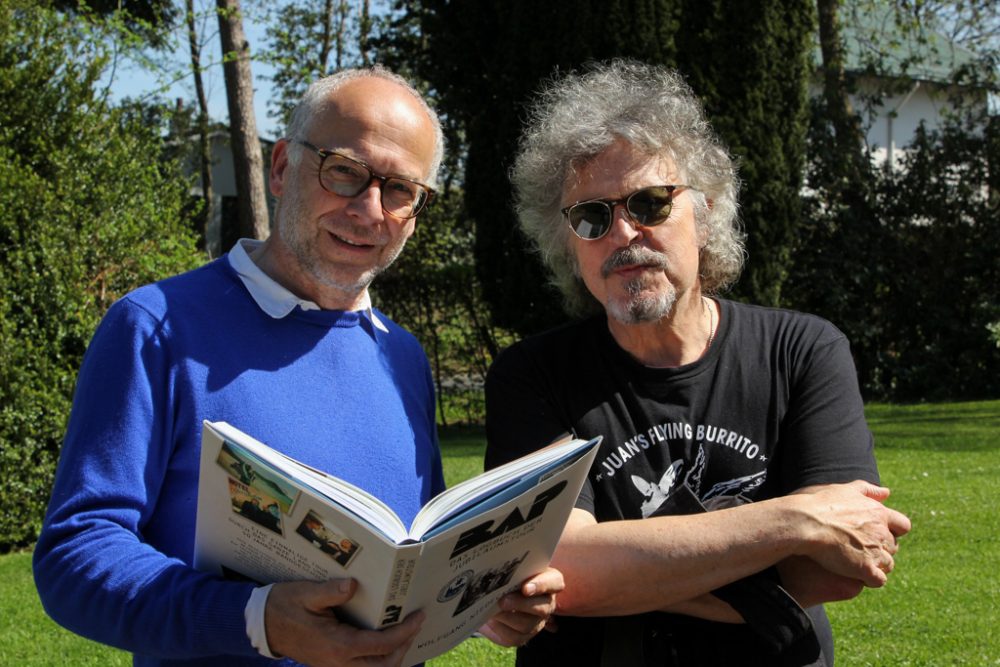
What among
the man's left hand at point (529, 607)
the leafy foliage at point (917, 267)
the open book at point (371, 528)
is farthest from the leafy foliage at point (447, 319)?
the open book at point (371, 528)

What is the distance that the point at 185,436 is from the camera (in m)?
2.02

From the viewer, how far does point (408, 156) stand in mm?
2391

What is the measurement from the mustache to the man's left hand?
727mm

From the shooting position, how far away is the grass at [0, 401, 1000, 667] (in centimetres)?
464

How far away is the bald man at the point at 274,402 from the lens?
1783 millimetres

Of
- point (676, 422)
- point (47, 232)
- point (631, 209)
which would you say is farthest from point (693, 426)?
point (47, 232)

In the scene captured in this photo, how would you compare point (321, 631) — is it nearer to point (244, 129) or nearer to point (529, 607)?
point (529, 607)

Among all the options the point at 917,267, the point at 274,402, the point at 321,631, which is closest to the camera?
the point at 321,631

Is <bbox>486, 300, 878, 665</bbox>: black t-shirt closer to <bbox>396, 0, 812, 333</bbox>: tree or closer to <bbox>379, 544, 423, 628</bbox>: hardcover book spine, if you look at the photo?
<bbox>379, 544, 423, 628</bbox>: hardcover book spine

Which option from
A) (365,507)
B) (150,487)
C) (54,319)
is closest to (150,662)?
(150,487)

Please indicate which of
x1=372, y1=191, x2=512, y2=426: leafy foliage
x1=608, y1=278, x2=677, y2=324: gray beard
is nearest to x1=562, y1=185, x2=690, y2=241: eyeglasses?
x1=608, y1=278, x2=677, y2=324: gray beard

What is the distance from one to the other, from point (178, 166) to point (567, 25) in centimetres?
443

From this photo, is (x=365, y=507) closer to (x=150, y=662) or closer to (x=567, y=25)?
(x=150, y=662)

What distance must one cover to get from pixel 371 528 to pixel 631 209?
1113 mm
